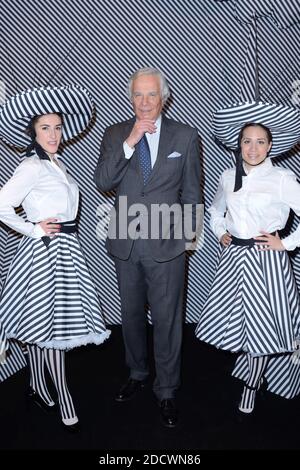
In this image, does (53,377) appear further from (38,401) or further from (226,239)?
(226,239)

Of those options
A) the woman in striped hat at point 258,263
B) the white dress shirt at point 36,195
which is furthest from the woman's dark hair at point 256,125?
the white dress shirt at point 36,195

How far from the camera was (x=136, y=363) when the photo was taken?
8.93 feet

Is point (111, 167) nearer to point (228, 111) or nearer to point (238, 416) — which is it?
point (228, 111)

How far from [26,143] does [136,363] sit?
4.12 ft

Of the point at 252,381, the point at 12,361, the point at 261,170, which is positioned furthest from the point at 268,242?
the point at 12,361

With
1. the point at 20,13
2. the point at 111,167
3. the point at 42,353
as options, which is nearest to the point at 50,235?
the point at 111,167

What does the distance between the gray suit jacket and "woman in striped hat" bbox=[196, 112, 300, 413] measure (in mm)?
217

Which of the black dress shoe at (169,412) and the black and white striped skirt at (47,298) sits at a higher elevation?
the black and white striped skirt at (47,298)

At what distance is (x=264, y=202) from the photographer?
7.65ft

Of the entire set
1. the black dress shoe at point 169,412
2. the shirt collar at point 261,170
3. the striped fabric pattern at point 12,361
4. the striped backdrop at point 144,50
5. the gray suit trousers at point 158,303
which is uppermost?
the striped backdrop at point 144,50

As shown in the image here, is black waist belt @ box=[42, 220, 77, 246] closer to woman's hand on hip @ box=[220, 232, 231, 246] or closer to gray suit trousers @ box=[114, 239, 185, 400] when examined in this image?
gray suit trousers @ box=[114, 239, 185, 400]

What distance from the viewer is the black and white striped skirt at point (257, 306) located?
91.5 inches

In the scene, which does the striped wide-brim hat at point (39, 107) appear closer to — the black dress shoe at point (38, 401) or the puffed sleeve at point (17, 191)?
the puffed sleeve at point (17, 191)

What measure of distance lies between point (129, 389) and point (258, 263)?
966mm
